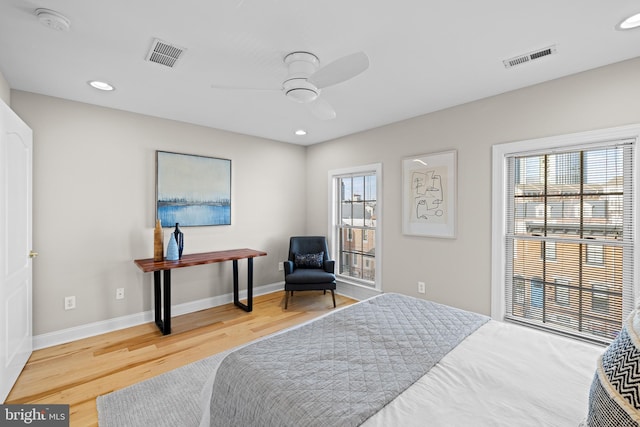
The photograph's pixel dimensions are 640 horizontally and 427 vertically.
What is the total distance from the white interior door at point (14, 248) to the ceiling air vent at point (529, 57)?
3618mm

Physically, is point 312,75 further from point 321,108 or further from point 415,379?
point 415,379

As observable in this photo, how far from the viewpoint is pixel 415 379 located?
4.24ft

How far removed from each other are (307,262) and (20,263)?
116 inches

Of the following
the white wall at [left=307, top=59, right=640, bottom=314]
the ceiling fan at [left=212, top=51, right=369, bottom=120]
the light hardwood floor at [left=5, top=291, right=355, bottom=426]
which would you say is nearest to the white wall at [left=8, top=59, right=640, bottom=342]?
the white wall at [left=307, top=59, right=640, bottom=314]

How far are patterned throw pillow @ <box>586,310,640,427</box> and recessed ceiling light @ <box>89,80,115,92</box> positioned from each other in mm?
3593

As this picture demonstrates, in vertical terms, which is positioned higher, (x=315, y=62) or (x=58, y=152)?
(x=315, y=62)

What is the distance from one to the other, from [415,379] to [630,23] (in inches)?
95.5

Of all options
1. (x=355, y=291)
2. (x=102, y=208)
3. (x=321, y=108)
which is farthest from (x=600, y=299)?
(x=102, y=208)

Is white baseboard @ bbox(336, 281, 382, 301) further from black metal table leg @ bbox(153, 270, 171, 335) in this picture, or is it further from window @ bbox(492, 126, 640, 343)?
black metal table leg @ bbox(153, 270, 171, 335)

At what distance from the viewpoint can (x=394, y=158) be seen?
3.79 meters

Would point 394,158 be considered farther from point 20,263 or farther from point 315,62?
point 20,263

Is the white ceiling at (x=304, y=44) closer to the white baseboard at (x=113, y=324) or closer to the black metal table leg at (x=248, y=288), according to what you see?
the black metal table leg at (x=248, y=288)

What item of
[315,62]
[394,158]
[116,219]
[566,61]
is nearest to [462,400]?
[315,62]

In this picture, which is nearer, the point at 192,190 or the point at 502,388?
the point at 502,388
